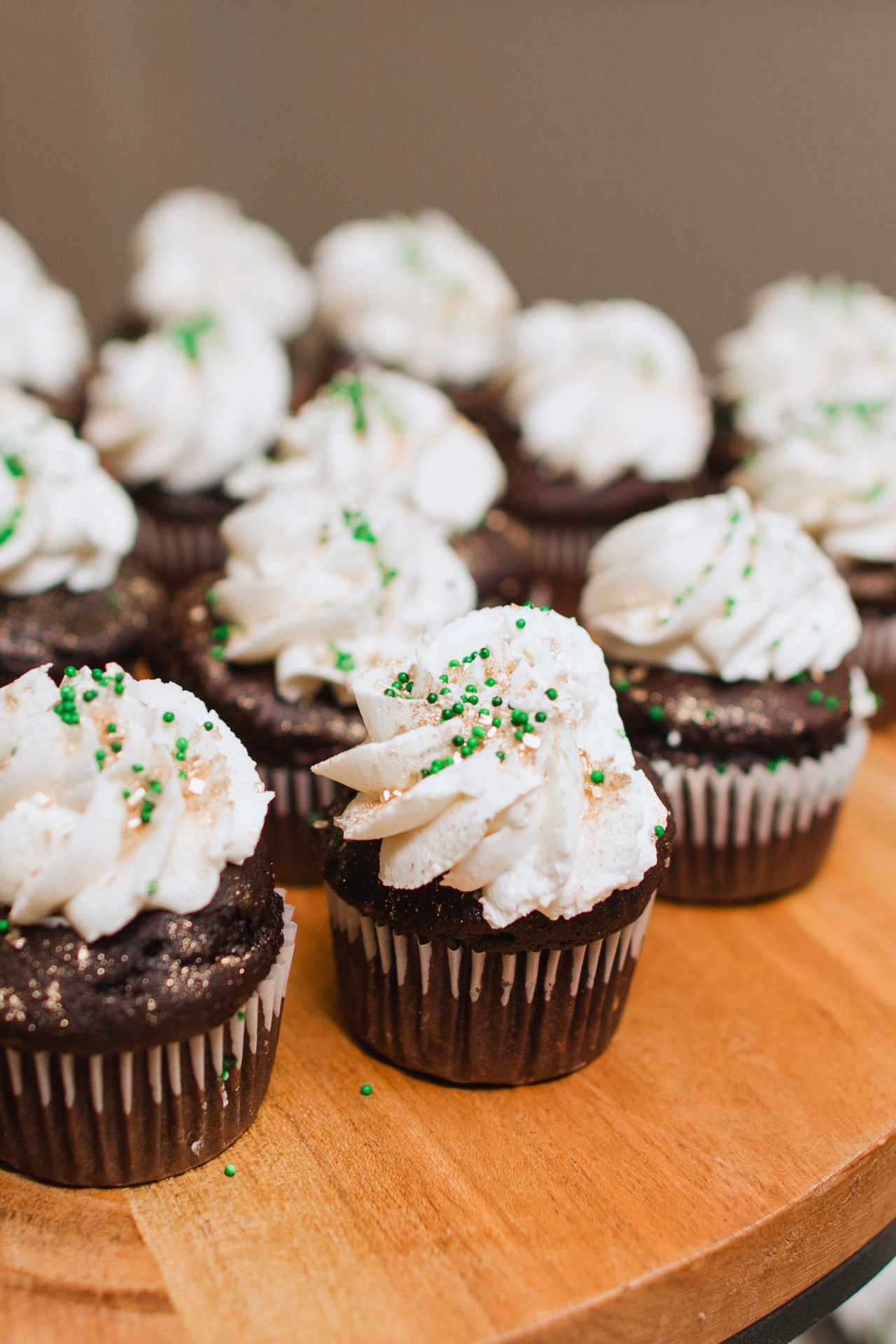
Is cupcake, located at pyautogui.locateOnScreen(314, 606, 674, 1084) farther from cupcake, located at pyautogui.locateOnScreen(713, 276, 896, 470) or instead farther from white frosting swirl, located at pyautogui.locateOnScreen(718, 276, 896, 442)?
white frosting swirl, located at pyautogui.locateOnScreen(718, 276, 896, 442)

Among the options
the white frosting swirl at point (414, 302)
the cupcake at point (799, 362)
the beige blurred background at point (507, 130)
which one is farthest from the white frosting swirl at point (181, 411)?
the beige blurred background at point (507, 130)

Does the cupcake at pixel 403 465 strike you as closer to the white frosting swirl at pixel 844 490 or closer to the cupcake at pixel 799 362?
the white frosting swirl at pixel 844 490

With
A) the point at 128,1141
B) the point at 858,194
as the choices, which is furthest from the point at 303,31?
the point at 128,1141

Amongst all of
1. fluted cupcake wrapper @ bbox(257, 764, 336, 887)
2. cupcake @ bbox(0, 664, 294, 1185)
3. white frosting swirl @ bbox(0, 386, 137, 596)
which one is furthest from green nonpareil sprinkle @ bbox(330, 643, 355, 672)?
white frosting swirl @ bbox(0, 386, 137, 596)

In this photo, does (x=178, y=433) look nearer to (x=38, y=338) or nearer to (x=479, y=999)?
(x=38, y=338)

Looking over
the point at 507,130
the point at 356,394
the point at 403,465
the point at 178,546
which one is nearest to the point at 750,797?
the point at 403,465
